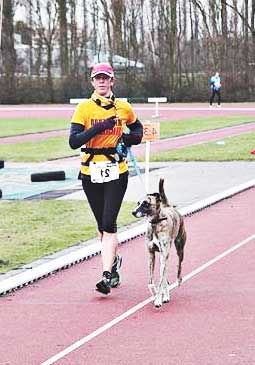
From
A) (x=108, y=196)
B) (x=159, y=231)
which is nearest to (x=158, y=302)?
(x=159, y=231)

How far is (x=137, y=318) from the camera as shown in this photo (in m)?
8.83

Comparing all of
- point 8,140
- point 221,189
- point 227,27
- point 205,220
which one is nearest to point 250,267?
point 205,220

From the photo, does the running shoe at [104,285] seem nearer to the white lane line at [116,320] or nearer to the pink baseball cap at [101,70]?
the white lane line at [116,320]

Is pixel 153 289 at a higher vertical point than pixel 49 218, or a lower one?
higher

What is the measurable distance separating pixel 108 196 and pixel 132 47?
65849 mm

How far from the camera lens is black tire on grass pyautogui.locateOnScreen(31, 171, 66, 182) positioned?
20875 mm

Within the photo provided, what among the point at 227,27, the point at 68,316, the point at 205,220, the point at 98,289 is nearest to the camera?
the point at 68,316

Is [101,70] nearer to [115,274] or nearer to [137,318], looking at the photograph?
[115,274]

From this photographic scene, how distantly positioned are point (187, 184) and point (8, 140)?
15607 mm

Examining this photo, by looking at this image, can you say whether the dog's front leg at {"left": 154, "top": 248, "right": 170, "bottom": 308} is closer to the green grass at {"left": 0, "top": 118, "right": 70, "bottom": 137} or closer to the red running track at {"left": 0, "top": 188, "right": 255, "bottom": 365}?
the red running track at {"left": 0, "top": 188, "right": 255, "bottom": 365}

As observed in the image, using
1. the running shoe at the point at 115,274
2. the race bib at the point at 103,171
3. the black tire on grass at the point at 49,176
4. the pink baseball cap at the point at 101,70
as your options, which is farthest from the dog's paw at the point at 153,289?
the black tire on grass at the point at 49,176

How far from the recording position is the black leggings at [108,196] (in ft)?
32.1

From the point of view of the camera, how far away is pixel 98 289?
9.66m

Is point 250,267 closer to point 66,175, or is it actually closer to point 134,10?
point 66,175
